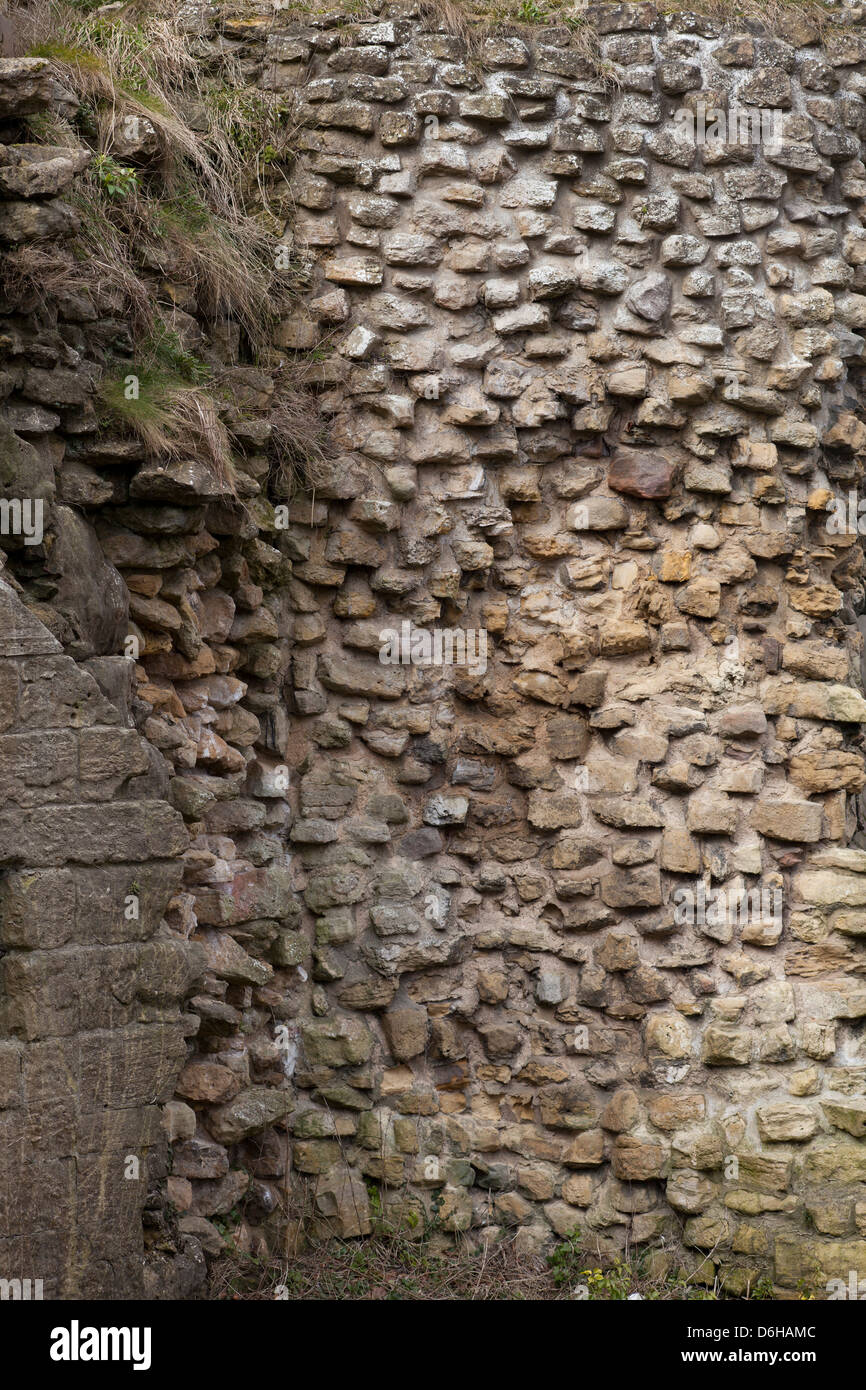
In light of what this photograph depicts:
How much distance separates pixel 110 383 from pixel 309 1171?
321 cm

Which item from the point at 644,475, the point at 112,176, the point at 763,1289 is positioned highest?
the point at 112,176

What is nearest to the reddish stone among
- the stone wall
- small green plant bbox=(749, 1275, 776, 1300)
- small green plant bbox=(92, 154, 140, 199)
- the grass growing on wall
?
the stone wall

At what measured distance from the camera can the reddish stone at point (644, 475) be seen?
615 centimetres

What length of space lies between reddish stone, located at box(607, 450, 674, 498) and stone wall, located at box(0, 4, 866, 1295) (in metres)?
0.03

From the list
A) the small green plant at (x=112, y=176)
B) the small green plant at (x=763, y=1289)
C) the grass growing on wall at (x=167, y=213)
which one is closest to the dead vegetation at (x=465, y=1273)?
the small green plant at (x=763, y=1289)

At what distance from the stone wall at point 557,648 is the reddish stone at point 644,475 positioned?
3 centimetres

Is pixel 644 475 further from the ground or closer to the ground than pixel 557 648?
further from the ground

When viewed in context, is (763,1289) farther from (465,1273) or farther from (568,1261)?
(465,1273)

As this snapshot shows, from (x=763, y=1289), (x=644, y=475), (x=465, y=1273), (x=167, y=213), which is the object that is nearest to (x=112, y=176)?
(x=167, y=213)

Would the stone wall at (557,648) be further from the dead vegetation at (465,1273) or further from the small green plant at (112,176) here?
the small green plant at (112,176)

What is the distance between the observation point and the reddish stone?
242 inches

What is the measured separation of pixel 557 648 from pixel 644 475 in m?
0.83

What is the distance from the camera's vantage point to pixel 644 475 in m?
6.16

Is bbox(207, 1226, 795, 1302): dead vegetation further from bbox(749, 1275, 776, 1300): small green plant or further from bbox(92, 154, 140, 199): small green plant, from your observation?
bbox(92, 154, 140, 199): small green plant
